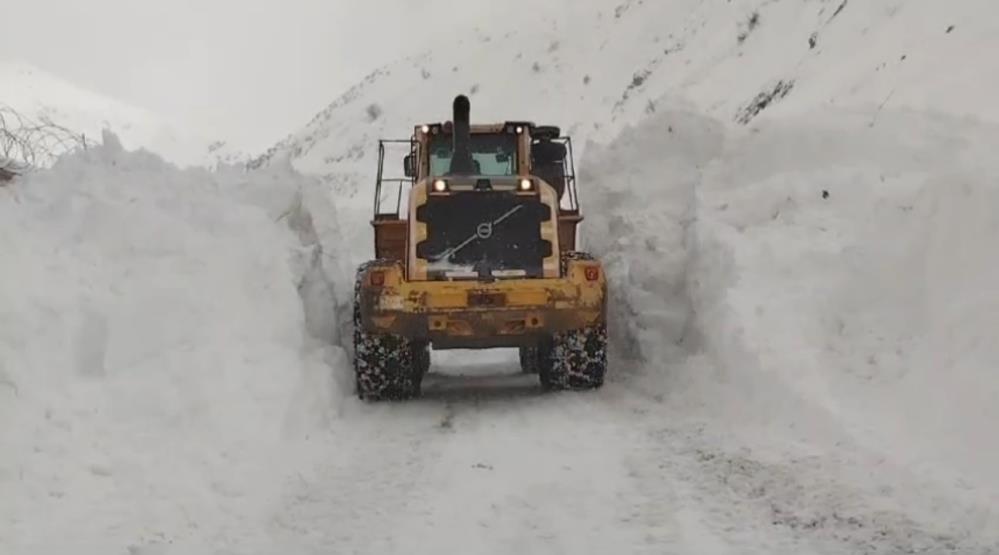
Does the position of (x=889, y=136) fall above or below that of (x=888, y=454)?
above

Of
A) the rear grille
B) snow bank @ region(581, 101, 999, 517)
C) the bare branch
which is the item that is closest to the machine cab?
the rear grille

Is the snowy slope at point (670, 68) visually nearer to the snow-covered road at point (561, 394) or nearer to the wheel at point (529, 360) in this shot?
the snow-covered road at point (561, 394)

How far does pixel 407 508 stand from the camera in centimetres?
632

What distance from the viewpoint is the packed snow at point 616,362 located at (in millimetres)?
5855

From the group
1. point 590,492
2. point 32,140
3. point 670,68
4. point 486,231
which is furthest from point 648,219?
point 670,68

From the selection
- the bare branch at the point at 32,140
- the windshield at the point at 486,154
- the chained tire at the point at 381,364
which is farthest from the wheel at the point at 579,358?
the bare branch at the point at 32,140

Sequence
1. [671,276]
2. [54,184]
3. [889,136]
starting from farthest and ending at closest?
[671,276] → [889,136] → [54,184]

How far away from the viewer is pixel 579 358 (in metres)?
10.5

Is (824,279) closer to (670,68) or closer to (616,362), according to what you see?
(616,362)

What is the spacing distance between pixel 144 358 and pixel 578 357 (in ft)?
13.8

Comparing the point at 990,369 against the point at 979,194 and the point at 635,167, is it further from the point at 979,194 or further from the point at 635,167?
the point at 635,167

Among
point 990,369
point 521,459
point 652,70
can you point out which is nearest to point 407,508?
point 521,459

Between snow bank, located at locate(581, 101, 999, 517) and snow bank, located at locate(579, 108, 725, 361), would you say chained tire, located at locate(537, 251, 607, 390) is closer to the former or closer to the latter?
snow bank, located at locate(581, 101, 999, 517)

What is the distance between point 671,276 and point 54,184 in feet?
→ 20.1
